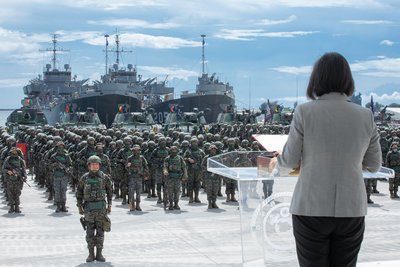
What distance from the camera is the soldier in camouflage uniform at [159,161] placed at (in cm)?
1458

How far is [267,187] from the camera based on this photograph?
4508 mm

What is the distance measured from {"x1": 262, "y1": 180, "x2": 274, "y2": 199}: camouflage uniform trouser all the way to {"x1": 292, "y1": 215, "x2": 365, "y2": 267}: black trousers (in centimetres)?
172

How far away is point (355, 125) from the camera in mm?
2668

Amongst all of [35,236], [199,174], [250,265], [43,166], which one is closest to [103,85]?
[43,166]

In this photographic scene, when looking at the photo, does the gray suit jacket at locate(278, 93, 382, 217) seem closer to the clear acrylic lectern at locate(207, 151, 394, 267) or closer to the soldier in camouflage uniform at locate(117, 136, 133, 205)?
the clear acrylic lectern at locate(207, 151, 394, 267)

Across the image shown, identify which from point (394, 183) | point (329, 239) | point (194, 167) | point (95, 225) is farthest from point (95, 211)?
point (394, 183)

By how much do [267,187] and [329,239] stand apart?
1.79m

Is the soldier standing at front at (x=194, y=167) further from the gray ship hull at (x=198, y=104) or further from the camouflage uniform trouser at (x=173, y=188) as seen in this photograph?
the gray ship hull at (x=198, y=104)

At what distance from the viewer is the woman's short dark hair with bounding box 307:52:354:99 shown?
269 centimetres

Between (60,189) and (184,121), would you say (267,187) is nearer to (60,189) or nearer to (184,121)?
(60,189)

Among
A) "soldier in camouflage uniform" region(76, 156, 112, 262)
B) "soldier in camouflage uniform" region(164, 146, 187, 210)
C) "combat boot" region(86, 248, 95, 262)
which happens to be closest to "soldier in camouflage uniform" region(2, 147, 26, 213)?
"soldier in camouflage uniform" region(164, 146, 187, 210)

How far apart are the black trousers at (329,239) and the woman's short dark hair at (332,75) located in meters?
0.69

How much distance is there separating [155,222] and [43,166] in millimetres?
7201

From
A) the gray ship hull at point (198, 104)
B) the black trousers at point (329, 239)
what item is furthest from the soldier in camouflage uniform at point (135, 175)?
the gray ship hull at point (198, 104)
